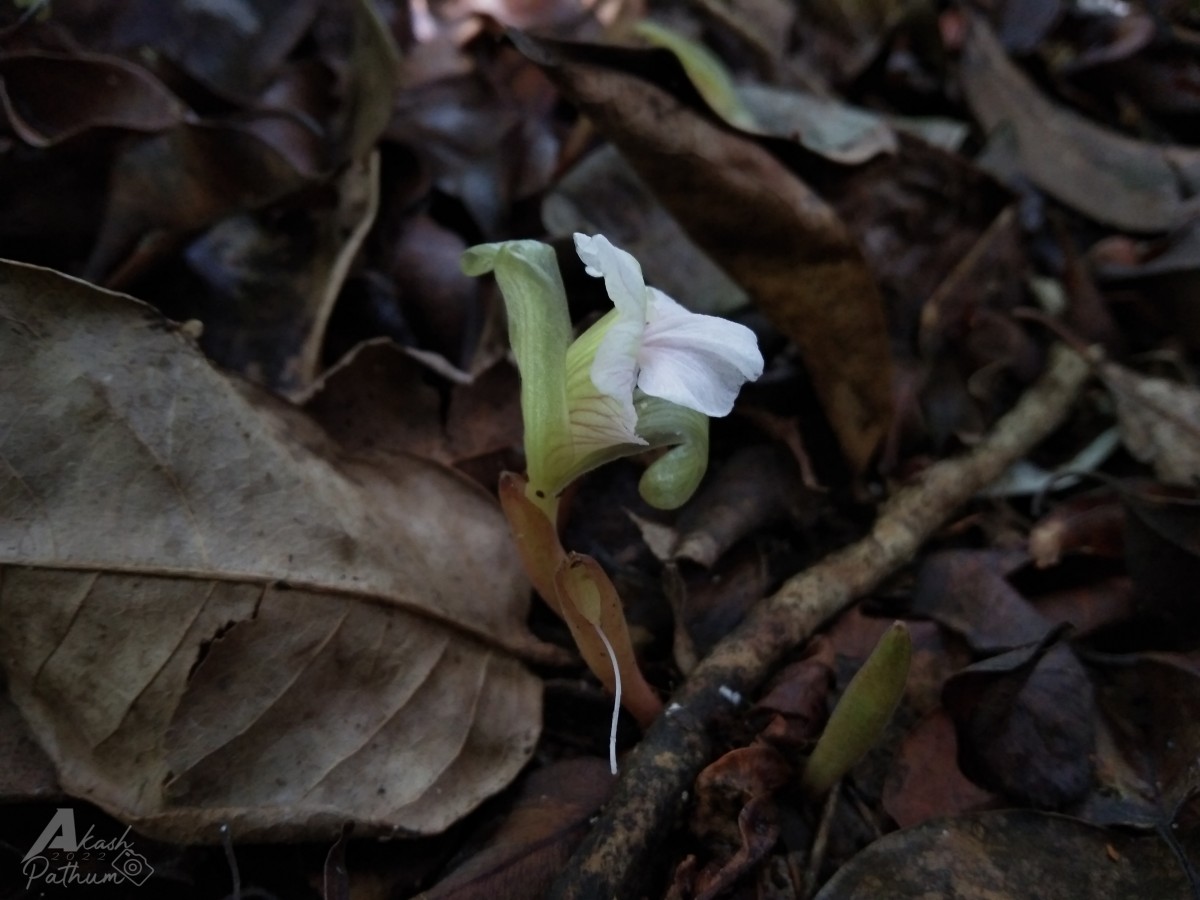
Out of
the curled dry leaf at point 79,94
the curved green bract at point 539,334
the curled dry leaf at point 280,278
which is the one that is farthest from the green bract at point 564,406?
the curled dry leaf at point 79,94

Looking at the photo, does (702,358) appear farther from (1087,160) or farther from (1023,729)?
(1087,160)

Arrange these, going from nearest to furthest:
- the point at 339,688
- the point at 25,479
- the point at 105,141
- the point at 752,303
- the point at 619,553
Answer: the point at 25,479, the point at 339,688, the point at 619,553, the point at 105,141, the point at 752,303

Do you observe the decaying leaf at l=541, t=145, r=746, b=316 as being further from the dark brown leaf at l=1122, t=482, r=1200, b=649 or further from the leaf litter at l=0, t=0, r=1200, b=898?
the dark brown leaf at l=1122, t=482, r=1200, b=649

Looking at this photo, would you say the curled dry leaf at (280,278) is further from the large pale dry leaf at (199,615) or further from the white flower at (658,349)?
the white flower at (658,349)

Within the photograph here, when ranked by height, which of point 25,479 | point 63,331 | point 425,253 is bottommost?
point 425,253

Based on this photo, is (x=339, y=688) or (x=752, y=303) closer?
(x=339, y=688)

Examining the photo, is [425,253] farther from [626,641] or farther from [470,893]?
A: [470,893]

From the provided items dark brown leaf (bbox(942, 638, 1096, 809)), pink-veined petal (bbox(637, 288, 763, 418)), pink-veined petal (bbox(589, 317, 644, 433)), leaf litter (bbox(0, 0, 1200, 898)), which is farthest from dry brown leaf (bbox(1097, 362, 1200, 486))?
pink-veined petal (bbox(589, 317, 644, 433))

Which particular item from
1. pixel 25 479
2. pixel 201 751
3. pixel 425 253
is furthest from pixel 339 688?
pixel 425 253
